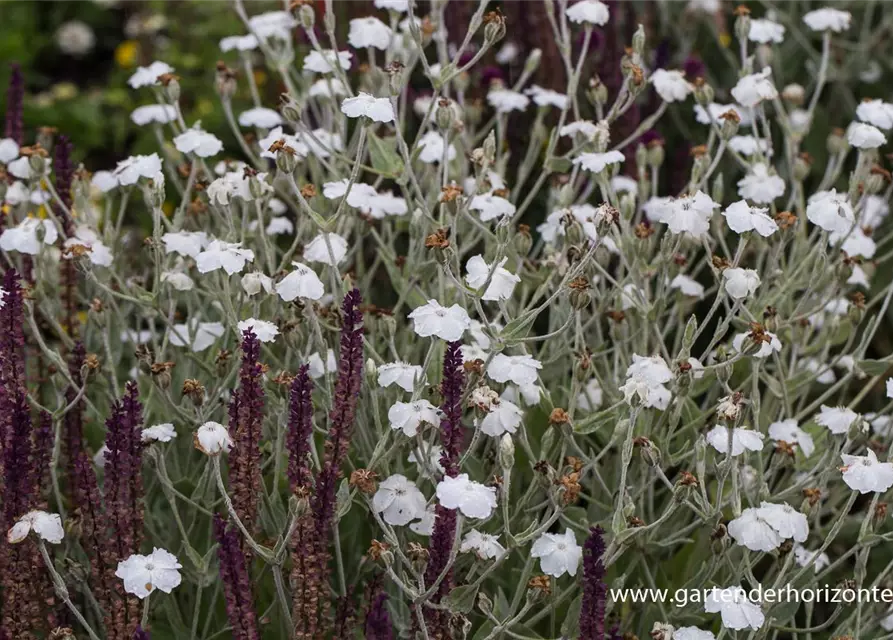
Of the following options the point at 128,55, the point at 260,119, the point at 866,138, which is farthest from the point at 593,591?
the point at 128,55

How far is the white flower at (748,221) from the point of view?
4.64 ft

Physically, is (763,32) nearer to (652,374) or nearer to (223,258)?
(652,374)

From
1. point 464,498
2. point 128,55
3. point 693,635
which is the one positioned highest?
point 464,498

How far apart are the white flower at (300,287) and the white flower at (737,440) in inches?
19.6

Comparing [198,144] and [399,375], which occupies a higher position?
[198,144]

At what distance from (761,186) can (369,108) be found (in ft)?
2.30

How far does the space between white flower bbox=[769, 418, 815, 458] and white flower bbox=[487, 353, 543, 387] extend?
0.38 meters

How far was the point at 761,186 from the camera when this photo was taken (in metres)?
1.77

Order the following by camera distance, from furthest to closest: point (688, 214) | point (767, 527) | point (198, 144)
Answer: point (198, 144) → point (688, 214) → point (767, 527)

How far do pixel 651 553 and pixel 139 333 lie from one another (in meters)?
0.86

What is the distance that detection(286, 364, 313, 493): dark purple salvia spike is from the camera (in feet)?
3.78

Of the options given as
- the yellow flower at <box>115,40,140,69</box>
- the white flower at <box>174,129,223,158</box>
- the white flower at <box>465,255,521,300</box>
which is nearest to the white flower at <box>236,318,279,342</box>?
the white flower at <box>465,255,521,300</box>

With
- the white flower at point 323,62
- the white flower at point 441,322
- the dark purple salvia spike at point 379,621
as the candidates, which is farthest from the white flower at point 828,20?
the dark purple salvia spike at point 379,621

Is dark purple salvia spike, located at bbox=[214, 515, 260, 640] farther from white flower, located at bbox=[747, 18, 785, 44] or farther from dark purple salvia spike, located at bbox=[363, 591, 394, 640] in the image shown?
white flower, located at bbox=[747, 18, 785, 44]
